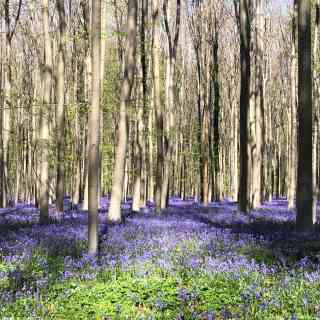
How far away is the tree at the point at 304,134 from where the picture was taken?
12781 millimetres

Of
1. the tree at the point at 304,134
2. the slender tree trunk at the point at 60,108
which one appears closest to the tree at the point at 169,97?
the slender tree trunk at the point at 60,108

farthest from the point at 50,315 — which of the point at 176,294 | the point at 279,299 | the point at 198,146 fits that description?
the point at 198,146

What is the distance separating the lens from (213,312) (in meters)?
6.25

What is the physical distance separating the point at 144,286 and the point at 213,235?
553 cm

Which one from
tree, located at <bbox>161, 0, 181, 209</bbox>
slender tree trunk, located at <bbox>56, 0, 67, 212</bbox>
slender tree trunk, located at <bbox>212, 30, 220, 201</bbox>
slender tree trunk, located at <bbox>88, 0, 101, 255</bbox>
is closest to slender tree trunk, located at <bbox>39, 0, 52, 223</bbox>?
slender tree trunk, located at <bbox>56, 0, 67, 212</bbox>

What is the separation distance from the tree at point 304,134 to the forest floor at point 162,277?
0.60 meters

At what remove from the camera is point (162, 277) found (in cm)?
838

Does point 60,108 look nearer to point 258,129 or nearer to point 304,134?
point 258,129

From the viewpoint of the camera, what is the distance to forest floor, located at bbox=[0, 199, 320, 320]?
263 inches

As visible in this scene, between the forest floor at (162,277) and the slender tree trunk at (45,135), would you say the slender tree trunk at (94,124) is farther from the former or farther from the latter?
the slender tree trunk at (45,135)

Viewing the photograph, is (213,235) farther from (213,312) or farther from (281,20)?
(281,20)

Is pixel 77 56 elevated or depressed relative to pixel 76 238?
elevated

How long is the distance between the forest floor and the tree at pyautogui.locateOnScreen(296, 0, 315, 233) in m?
0.60

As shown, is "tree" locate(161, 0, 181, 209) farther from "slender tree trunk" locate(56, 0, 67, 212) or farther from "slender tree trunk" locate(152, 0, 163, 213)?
"slender tree trunk" locate(56, 0, 67, 212)
